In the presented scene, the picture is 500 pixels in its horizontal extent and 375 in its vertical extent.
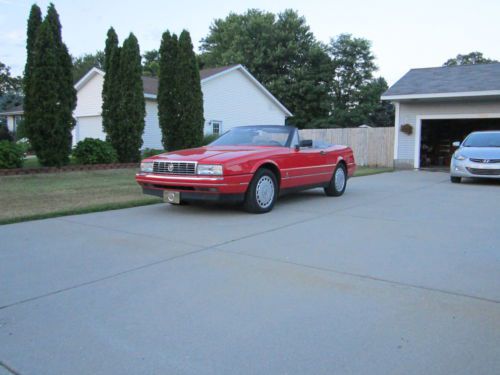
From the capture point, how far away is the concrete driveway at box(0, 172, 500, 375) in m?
2.80

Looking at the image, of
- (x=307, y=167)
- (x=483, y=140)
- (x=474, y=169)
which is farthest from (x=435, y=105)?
(x=307, y=167)

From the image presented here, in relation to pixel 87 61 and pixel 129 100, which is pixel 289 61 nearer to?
pixel 129 100

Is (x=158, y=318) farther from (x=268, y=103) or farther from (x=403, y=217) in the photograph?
(x=268, y=103)

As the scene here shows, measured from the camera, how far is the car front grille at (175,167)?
712 cm

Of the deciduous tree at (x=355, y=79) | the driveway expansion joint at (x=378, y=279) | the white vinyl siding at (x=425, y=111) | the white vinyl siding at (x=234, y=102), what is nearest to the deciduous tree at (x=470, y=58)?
the deciduous tree at (x=355, y=79)

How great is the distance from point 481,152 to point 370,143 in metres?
8.23

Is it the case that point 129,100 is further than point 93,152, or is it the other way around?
point 129,100

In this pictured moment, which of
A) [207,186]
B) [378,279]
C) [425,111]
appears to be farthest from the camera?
[425,111]

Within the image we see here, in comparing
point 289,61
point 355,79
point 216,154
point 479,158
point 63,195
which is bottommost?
point 63,195

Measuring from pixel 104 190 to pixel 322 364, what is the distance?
8.27 metres

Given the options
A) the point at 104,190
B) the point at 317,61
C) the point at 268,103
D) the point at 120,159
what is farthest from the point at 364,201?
the point at 317,61

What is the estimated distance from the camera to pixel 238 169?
7.04 m

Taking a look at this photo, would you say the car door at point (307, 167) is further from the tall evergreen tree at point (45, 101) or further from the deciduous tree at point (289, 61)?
the deciduous tree at point (289, 61)

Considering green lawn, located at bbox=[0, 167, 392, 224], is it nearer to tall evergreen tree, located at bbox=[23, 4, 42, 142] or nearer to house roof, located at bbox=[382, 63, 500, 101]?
tall evergreen tree, located at bbox=[23, 4, 42, 142]
